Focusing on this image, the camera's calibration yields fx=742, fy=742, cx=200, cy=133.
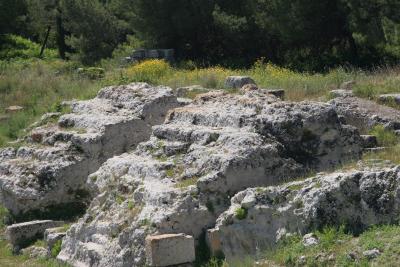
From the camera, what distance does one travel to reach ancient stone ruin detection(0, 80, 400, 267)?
911 cm

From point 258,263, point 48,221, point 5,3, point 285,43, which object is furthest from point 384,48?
point 5,3

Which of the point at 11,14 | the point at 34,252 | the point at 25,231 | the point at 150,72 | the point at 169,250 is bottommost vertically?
the point at 34,252

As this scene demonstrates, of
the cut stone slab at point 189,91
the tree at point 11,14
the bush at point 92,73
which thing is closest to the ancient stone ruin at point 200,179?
the cut stone slab at point 189,91

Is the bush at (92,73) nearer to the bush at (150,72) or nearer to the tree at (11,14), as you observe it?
the bush at (150,72)

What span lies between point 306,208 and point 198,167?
213 centimetres

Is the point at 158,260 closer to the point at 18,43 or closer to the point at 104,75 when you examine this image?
the point at 104,75

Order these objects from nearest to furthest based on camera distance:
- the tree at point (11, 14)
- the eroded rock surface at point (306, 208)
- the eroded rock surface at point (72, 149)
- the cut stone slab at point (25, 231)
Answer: the eroded rock surface at point (306, 208) → the cut stone slab at point (25, 231) → the eroded rock surface at point (72, 149) → the tree at point (11, 14)

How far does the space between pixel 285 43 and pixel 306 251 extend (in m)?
22.5

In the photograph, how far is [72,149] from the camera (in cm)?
1402

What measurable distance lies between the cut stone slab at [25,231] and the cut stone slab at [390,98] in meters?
7.22

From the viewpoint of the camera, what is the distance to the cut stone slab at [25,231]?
13.0 m

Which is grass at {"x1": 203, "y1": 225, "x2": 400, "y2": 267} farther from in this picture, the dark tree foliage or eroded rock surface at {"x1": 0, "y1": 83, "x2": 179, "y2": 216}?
the dark tree foliage

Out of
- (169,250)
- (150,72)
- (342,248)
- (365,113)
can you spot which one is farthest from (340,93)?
(150,72)

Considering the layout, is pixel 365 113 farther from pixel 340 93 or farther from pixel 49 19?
pixel 49 19
